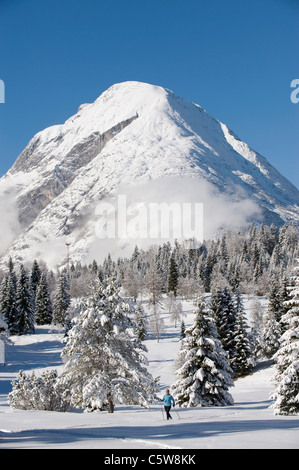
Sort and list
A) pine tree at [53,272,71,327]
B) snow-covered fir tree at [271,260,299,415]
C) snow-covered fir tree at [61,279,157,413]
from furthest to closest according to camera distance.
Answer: pine tree at [53,272,71,327], snow-covered fir tree at [61,279,157,413], snow-covered fir tree at [271,260,299,415]

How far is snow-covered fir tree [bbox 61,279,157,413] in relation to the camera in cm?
1859

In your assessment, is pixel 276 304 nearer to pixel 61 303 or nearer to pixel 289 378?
pixel 289 378

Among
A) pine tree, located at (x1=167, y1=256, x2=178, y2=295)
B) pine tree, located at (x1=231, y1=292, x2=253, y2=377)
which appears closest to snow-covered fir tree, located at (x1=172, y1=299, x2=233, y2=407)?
pine tree, located at (x1=231, y1=292, x2=253, y2=377)

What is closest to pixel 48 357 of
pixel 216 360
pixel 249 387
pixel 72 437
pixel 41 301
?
pixel 41 301

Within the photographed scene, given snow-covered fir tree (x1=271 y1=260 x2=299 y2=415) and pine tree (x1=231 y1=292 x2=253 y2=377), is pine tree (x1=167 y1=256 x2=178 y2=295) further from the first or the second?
→ snow-covered fir tree (x1=271 y1=260 x2=299 y2=415)

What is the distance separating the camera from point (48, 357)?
59344 millimetres

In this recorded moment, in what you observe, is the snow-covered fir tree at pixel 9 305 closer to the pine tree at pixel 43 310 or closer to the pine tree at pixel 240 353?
the pine tree at pixel 43 310

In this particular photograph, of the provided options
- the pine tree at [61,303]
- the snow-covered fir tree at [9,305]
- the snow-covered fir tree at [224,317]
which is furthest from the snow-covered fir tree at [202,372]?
the pine tree at [61,303]

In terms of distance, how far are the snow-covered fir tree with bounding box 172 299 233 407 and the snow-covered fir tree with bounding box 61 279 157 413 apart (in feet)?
18.7

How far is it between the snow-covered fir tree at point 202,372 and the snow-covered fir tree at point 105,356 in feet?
18.7

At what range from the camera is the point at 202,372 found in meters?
24.4
